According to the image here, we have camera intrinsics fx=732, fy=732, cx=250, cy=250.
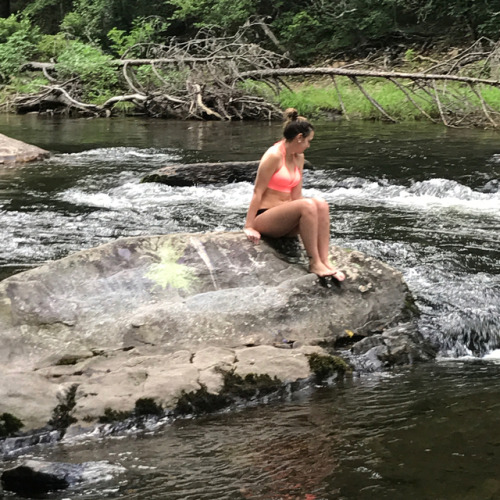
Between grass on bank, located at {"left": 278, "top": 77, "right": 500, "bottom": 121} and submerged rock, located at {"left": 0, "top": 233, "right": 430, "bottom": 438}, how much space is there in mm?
12763

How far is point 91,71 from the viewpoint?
22.2 m

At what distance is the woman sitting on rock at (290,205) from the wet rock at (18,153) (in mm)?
8755

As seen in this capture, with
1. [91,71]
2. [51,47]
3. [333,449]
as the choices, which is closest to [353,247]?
[333,449]

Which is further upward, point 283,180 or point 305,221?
point 283,180

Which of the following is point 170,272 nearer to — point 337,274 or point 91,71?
point 337,274

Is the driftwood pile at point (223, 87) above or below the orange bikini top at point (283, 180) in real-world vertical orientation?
above

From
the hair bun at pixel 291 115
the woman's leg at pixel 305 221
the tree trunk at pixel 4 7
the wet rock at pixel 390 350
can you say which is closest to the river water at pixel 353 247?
the wet rock at pixel 390 350

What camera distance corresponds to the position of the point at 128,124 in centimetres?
1962

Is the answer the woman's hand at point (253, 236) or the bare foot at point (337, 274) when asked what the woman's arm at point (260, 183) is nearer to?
the woman's hand at point (253, 236)

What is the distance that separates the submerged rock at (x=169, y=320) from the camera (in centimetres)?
432

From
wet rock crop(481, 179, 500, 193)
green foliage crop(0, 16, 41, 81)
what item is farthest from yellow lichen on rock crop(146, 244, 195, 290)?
green foliage crop(0, 16, 41, 81)

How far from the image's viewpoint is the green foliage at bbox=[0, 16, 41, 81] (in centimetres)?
2558

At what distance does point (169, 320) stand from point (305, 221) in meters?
1.40

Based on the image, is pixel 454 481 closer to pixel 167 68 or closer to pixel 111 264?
pixel 111 264
